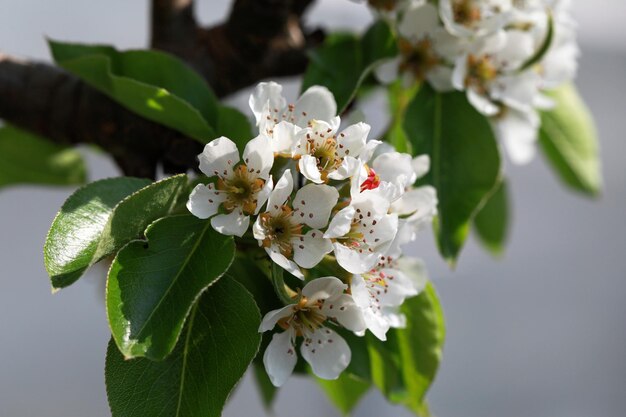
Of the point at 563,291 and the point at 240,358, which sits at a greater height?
the point at 240,358

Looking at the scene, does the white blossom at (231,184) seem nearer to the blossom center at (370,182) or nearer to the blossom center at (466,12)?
the blossom center at (370,182)

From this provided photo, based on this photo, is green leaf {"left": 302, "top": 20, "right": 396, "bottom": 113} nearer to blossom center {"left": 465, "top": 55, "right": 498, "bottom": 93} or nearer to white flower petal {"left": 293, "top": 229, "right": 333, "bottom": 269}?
blossom center {"left": 465, "top": 55, "right": 498, "bottom": 93}

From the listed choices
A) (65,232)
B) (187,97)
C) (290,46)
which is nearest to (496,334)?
(290,46)

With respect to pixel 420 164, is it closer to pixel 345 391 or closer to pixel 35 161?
pixel 345 391

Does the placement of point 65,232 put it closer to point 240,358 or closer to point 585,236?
point 240,358

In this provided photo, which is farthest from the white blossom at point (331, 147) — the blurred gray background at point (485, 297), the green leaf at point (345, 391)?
the blurred gray background at point (485, 297)

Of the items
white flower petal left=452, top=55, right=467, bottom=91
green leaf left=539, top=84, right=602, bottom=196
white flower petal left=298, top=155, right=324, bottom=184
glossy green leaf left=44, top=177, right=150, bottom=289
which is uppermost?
white flower petal left=298, top=155, right=324, bottom=184

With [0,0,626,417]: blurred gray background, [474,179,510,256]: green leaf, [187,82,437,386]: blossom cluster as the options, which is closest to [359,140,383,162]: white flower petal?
[187,82,437,386]: blossom cluster

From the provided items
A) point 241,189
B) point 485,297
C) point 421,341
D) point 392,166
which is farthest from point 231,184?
point 485,297
